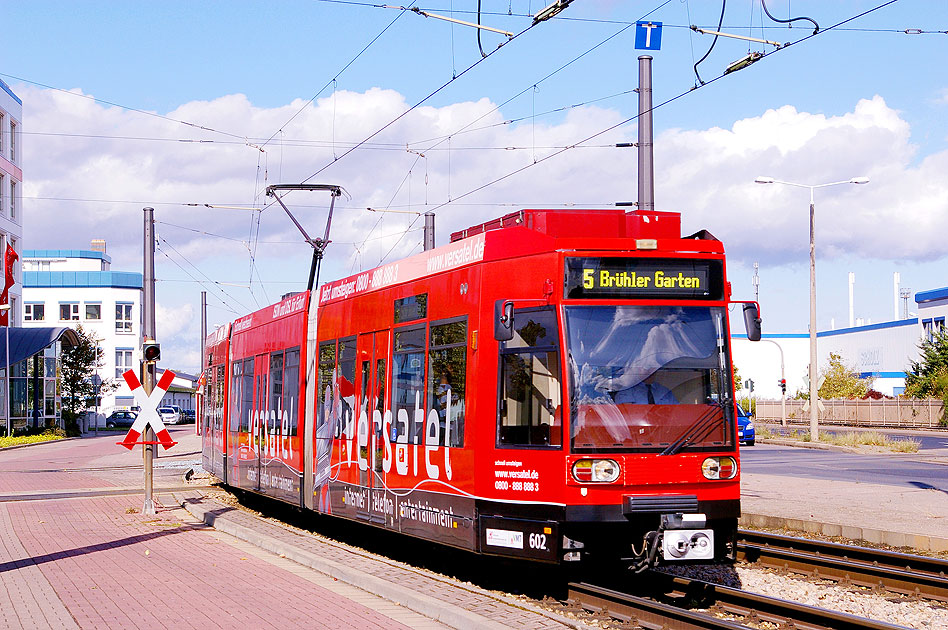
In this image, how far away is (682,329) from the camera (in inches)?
410

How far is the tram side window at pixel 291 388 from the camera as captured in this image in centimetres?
1694

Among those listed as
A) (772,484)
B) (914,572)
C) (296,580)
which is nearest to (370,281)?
(296,580)

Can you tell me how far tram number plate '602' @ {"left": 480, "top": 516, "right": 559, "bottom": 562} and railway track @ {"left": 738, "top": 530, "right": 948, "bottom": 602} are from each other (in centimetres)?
349

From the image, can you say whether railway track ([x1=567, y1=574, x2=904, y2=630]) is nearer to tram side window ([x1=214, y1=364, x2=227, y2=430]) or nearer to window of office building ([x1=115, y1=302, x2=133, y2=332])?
tram side window ([x1=214, y1=364, x2=227, y2=430])

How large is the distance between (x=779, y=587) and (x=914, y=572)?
5.08 feet

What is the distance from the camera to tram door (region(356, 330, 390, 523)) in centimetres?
1341

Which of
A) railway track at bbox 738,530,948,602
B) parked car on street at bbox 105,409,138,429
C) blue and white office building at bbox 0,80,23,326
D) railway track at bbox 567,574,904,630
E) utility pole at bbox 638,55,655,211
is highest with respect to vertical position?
blue and white office building at bbox 0,80,23,326

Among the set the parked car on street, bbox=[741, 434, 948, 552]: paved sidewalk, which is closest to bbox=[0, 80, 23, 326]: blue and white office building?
the parked car on street

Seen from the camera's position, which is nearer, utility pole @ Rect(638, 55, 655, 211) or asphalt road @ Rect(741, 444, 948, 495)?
utility pole @ Rect(638, 55, 655, 211)

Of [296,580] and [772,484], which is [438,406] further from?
[772,484]

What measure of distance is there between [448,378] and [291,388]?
6.15 meters

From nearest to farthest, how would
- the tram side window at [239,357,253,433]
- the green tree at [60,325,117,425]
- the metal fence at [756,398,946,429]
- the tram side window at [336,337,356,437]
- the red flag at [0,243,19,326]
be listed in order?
the tram side window at [336,337,356,437] → the tram side window at [239,357,253,433] → the red flag at [0,243,19,326] → the metal fence at [756,398,946,429] → the green tree at [60,325,117,425]

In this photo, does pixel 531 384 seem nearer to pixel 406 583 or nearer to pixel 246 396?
pixel 406 583

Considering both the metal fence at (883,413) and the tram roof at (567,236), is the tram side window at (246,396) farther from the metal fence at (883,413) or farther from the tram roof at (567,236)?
Result: the metal fence at (883,413)
